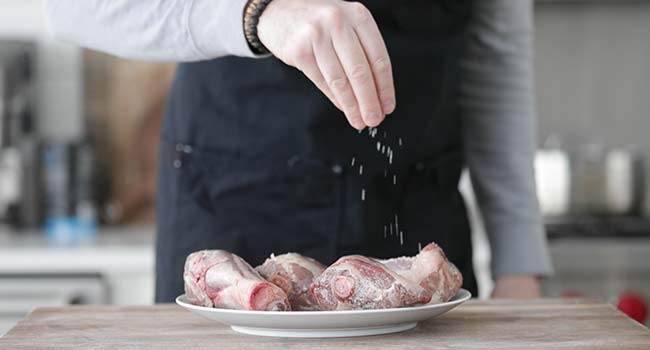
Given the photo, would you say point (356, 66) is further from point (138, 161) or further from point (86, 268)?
point (138, 161)

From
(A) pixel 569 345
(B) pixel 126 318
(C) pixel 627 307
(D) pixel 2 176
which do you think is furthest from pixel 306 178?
(D) pixel 2 176

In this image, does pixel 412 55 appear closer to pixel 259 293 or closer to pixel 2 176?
pixel 259 293

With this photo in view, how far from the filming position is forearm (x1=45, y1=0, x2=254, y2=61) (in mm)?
904

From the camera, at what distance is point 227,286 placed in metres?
0.80

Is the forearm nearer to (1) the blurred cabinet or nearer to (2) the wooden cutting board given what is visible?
(2) the wooden cutting board

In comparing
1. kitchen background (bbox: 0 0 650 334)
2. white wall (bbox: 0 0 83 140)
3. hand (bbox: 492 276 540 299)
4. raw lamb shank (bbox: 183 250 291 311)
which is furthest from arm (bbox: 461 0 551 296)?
white wall (bbox: 0 0 83 140)

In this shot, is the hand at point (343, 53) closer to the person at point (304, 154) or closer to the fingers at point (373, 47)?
the fingers at point (373, 47)

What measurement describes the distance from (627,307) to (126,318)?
1.40 metres

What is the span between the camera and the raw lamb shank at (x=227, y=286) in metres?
0.78

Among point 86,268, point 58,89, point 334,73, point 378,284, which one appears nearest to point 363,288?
point 378,284

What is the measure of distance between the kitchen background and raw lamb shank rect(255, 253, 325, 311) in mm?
1371

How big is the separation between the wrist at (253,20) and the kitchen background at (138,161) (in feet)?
4.52

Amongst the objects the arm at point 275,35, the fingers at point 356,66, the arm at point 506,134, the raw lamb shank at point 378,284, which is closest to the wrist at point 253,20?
the arm at point 275,35

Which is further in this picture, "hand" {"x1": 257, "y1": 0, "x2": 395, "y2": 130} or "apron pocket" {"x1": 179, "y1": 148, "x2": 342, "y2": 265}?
"apron pocket" {"x1": 179, "y1": 148, "x2": 342, "y2": 265}
